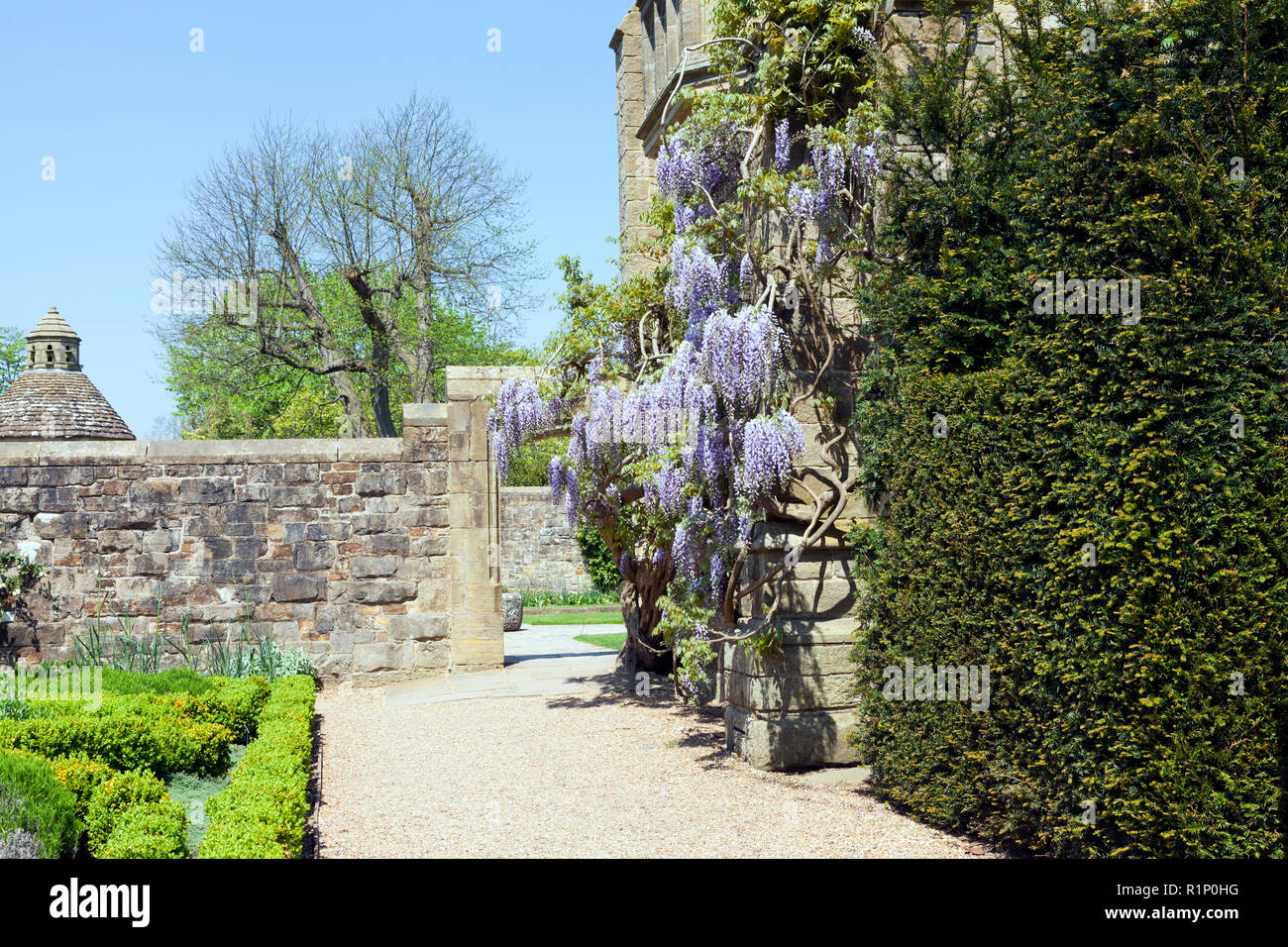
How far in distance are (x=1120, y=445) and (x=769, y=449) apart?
2.19 metres

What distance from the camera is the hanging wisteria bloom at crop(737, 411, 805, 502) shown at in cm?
598

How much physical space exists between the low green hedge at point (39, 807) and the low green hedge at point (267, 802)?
55 cm

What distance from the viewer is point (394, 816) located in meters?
5.74

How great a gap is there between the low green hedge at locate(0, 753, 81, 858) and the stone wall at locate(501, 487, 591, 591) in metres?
19.0

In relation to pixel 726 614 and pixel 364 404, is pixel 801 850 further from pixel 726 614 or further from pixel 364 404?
pixel 364 404

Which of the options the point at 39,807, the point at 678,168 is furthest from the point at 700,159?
the point at 39,807

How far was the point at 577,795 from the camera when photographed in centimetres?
610

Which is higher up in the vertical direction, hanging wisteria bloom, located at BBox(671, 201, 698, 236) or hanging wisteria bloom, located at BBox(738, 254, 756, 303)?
hanging wisteria bloom, located at BBox(671, 201, 698, 236)

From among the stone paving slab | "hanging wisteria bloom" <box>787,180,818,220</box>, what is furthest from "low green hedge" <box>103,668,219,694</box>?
"hanging wisteria bloom" <box>787,180,818,220</box>

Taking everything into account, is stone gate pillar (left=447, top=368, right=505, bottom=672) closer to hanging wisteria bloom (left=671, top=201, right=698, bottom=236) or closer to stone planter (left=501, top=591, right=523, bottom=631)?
hanging wisteria bloom (left=671, top=201, right=698, bottom=236)

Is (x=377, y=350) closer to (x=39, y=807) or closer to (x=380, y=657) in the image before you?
(x=380, y=657)

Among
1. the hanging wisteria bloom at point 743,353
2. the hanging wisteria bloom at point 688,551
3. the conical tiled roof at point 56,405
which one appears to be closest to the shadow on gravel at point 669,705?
the hanging wisteria bloom at point 688,551
